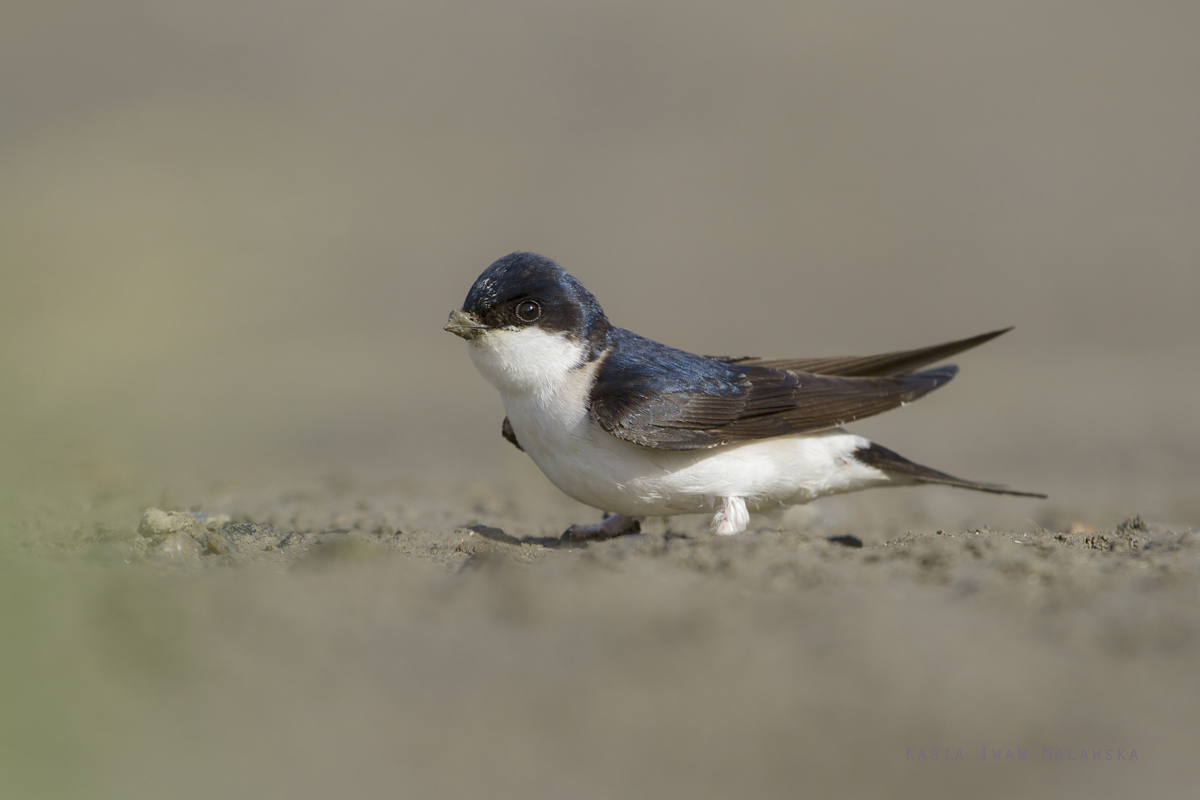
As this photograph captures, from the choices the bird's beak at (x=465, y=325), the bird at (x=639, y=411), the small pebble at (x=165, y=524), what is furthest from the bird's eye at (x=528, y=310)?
the small pebble at (x=165, y=524)

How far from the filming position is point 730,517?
18.5ft

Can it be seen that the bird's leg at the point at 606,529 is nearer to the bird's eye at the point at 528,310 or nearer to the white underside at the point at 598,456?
the white underside at the point at 598,456

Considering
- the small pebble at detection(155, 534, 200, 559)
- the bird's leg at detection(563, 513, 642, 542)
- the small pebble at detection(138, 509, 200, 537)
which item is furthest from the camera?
the bird's leg at detection(563, 513, 642, 542)

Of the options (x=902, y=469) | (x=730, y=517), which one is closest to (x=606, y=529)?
(x=730, y=517)

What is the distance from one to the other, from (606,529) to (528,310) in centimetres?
133

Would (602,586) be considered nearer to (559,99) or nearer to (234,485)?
(234,485)

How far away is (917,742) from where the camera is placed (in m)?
3.06

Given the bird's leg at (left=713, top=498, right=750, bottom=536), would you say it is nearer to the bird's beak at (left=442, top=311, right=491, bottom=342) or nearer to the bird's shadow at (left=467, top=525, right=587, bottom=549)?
the bird's shadow at (left=467, top=525, right=587, bottom=549)

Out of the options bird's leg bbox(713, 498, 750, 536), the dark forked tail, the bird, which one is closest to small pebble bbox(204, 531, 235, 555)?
the bird

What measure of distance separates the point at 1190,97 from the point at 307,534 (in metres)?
30.6

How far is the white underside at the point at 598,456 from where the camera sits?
544 cm

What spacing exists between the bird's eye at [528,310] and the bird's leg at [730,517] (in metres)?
1.32

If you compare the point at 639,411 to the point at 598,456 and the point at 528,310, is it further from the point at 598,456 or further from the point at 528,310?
the point at 528,310

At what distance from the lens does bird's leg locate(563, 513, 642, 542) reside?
5938 millimetres
